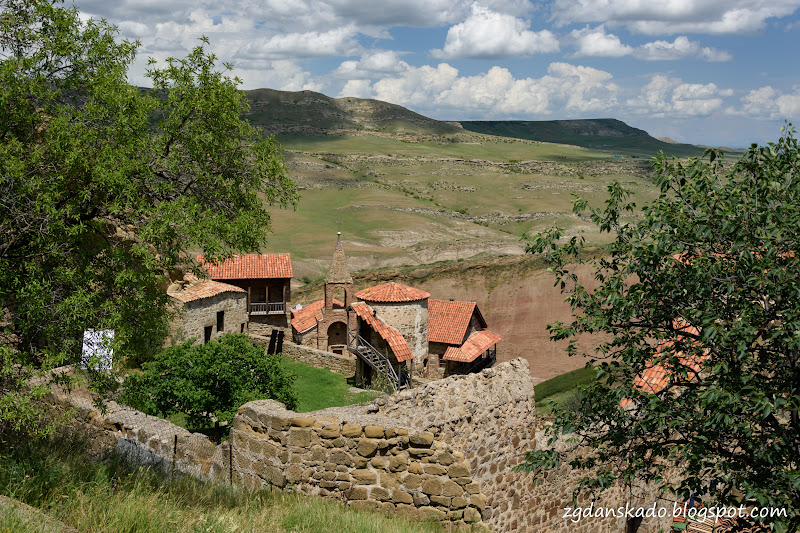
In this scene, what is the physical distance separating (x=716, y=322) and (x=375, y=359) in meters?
23.2

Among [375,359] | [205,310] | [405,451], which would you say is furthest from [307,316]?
[405,451]

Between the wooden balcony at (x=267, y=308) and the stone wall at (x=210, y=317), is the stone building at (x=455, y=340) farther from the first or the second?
the stone wall at (x=210, y=317)

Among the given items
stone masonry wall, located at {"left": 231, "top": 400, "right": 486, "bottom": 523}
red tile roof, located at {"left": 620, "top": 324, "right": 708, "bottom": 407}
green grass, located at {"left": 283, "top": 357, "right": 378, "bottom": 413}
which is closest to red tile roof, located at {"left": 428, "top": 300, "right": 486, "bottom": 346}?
green grass, located at {"left": 283, "top": 357, "right": 378, "bottom": 413}

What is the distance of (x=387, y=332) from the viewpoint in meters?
31.7

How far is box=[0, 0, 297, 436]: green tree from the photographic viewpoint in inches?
374

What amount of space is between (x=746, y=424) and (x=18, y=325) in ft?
32.5

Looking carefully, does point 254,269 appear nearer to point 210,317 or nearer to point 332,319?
point 332,319

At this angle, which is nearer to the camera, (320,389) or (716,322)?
(716,322)

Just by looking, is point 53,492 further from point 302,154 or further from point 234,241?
point 302,154

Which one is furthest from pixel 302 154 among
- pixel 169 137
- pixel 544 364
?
pixel 169 137

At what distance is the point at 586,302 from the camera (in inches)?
378

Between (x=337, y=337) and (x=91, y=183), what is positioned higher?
(x=91, y=183)

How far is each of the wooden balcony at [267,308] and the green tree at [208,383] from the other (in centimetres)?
2349

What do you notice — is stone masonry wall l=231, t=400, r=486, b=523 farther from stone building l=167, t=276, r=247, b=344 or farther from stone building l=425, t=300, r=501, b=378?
stone building l=425, t=300, r=501, b=378
